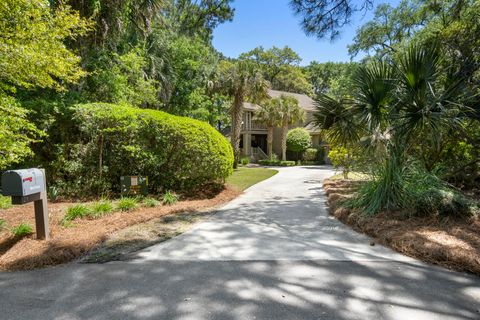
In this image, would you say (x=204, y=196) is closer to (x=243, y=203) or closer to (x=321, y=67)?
(x=243, y=203)

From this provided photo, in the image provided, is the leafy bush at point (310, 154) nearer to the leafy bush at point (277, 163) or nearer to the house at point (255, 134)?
the house at point (255, 134)

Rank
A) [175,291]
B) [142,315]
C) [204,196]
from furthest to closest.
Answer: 1. [204,196]
2. [175,291]
3. [142,315]

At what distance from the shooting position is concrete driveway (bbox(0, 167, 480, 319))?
2.65 meters

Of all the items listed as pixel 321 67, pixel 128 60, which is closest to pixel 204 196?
pixel 128 60

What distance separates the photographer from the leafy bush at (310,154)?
26.9 m

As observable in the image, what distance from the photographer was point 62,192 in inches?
311

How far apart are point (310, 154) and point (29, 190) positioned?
24.9 meters

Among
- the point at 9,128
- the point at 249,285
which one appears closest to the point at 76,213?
the point at 9,128

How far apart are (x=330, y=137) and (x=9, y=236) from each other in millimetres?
7567

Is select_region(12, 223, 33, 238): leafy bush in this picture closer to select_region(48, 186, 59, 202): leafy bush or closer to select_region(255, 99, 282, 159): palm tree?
select_region(48, 186, 59, 202): leafy bush

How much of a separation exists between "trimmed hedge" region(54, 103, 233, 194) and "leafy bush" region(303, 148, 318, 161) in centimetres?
1964

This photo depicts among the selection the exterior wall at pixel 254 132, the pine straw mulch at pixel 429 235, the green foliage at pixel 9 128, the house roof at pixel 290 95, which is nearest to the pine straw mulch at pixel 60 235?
the green foliage at pixel 9 128

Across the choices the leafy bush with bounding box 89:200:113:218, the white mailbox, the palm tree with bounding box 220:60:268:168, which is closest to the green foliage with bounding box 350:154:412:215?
the leafy bush with bounding box 89:200:113:218

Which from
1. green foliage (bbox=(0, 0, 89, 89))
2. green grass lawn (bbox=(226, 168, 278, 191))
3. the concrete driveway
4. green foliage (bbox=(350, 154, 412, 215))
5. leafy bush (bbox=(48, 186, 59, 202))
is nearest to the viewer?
the concrete driveway
